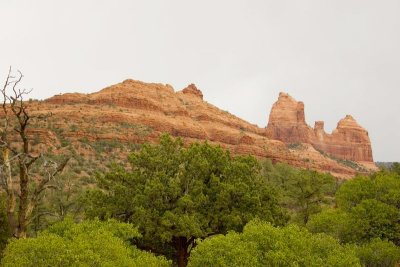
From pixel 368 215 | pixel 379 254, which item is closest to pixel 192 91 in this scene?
pixel 368 215

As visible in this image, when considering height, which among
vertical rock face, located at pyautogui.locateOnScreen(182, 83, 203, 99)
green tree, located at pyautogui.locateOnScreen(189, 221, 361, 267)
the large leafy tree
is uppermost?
vertical rock face, located at pyautogui.locateOnScreen(182, 83, 203, 99)

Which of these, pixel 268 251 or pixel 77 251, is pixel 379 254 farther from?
pixel 77 251

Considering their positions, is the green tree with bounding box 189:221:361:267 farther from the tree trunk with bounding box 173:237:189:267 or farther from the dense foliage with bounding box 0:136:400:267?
the tree trunk with bounding box 173:237:189:267

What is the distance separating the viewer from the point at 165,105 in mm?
125188

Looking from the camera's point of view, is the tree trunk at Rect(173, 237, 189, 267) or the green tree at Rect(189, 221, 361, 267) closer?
the green tree at Rect(189, 221, 361, 267)

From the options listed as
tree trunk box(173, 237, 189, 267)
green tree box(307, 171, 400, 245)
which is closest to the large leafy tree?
tree trunk box(173, 237, 189, 267)

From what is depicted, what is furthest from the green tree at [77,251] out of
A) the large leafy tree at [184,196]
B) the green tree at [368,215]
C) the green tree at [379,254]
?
the green tree at [368,215]

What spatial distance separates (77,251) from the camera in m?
19.2

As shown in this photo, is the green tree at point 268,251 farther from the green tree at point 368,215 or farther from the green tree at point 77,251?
the green tree at point 368,215

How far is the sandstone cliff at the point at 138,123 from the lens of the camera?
88.1 metres

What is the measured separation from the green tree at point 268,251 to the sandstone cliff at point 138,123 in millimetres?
61842

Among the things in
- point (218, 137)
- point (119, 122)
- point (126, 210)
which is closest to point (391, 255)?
point (126, 210)

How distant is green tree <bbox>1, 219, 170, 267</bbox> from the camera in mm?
18531

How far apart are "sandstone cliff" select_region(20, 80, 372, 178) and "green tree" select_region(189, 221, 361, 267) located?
61.8 m
